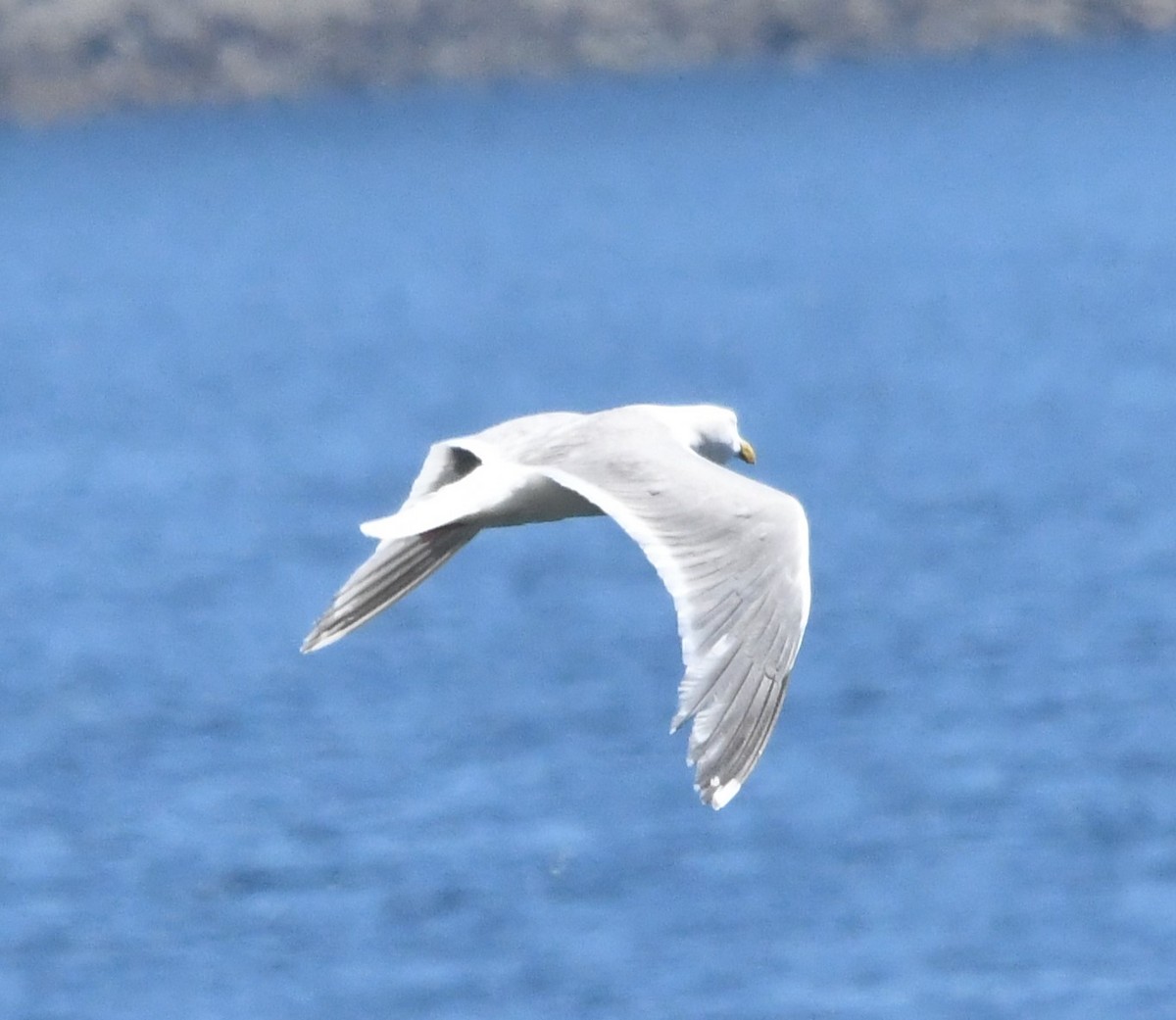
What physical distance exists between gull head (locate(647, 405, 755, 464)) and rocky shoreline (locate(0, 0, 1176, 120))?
70.4 m

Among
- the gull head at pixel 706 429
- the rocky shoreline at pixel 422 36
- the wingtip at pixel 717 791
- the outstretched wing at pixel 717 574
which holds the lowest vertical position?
the wingtip at pixel 717 791

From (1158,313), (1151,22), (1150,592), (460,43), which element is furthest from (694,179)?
(1150,592)

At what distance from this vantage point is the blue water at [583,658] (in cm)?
1482

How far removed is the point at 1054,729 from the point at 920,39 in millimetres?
74726

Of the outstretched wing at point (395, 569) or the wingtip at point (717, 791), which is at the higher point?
the outstretched wing at point (395, 569)

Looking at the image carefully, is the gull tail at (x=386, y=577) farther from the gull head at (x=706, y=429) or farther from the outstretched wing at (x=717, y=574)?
the gull head at (x=706, y=429)

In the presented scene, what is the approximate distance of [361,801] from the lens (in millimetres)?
17516

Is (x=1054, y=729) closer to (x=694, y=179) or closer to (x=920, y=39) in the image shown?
(x=694, y=179)

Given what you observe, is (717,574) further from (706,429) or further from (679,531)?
(706,429)

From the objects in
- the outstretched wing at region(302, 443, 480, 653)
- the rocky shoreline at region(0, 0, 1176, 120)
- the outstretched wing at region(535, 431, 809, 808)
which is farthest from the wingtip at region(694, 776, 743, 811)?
→ the rocky shoreline at region(0, 0, 1176, 120)

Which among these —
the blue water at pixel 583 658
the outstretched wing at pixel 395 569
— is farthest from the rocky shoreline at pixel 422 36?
the outstretched wing at pixel 395 569

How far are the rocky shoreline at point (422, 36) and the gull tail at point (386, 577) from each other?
233ft

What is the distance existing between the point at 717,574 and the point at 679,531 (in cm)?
21

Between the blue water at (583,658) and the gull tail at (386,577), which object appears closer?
the gull tail at (386,577)
